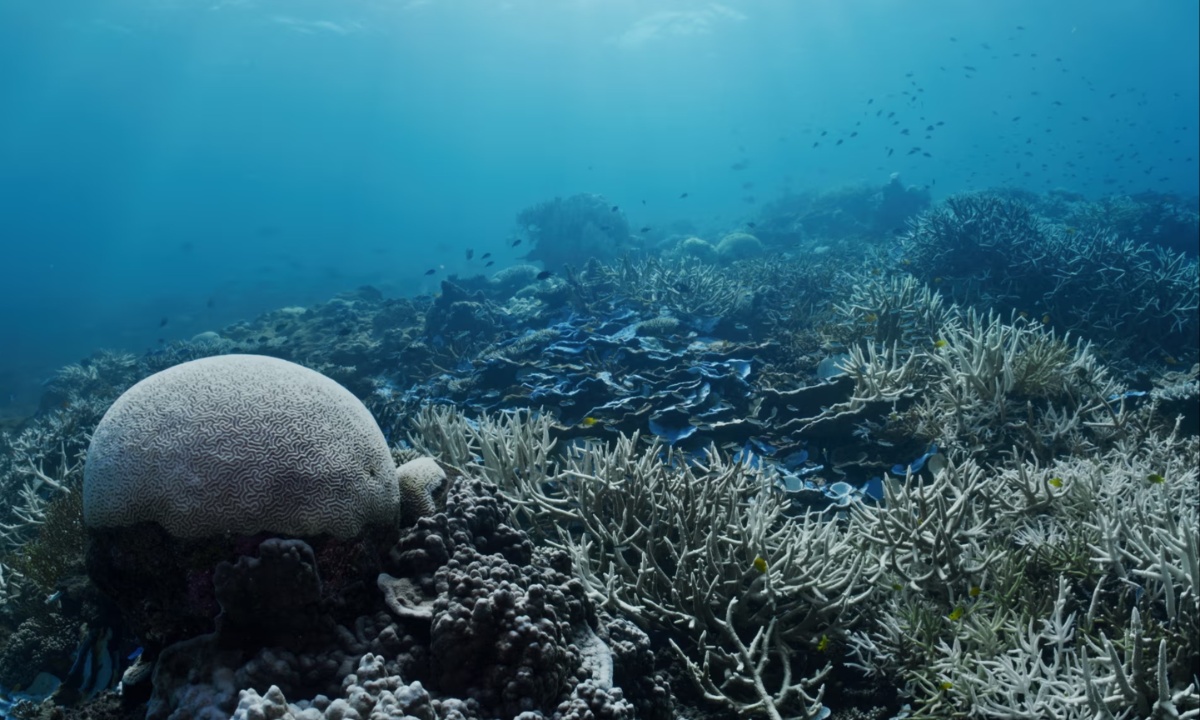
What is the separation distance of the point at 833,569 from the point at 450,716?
2.44 metres

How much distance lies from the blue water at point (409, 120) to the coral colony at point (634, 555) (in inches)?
944

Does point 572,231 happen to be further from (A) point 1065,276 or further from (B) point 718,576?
(B) point 718,576

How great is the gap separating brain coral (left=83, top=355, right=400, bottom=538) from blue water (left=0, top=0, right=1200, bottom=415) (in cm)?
2472

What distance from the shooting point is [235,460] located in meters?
2.43

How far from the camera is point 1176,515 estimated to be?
3.94 meters

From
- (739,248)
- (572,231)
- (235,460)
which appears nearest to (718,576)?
(235,460)

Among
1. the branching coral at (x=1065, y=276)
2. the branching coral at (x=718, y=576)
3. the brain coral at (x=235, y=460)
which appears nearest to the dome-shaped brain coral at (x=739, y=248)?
the branching coral at (x=1065, y=276)

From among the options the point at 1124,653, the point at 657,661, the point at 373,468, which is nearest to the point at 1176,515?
the point at 1124,653

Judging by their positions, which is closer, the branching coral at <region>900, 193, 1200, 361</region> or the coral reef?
the branching coral at <region>900, 193, 1200, 361</region>

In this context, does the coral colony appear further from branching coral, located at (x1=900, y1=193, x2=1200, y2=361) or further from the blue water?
the blue water

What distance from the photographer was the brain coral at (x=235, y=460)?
235 cm

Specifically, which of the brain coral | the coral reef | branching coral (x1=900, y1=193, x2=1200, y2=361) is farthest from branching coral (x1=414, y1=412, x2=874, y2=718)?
the coral reef

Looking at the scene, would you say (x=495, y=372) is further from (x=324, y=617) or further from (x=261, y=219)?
(x=261, y=219)

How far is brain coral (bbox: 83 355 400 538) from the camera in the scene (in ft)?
7.70
